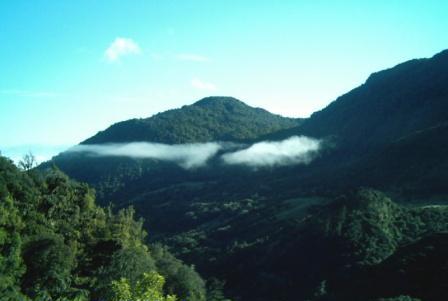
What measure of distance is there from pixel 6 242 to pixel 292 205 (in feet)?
406

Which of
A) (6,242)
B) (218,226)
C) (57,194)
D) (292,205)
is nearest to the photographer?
(6,242)

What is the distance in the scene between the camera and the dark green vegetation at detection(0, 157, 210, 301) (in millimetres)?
61019

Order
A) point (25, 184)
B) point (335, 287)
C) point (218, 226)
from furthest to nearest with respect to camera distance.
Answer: point (218, 226), point (335, 287), point (25, 184)

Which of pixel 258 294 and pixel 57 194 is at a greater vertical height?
pixel 57 194

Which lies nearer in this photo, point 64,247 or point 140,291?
point 140,291

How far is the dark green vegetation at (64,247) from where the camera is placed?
6102 centimetres

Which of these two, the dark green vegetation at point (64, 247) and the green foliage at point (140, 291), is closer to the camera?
the green foliage at point (140, 291)

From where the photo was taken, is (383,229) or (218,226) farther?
(218,226)

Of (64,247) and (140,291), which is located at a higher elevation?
(140,291)

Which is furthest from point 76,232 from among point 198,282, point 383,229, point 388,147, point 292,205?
point 388,147

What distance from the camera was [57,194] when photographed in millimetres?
83375

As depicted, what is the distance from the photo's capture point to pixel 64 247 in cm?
6569

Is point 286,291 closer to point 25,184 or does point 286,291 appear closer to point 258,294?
point 258,294

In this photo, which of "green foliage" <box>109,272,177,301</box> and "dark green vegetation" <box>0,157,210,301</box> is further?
"dark green vegetation" <box>0,157,210,301</box>
